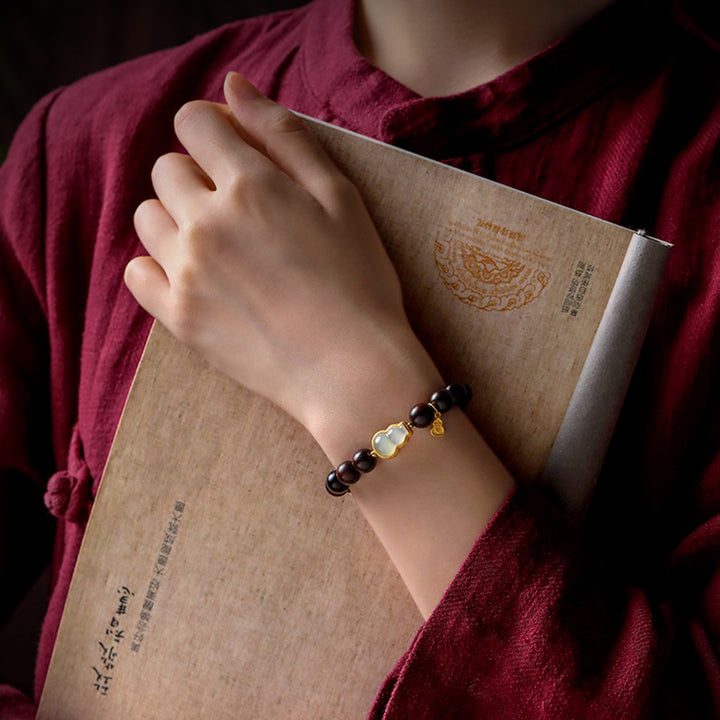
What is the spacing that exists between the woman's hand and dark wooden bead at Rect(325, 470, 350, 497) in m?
0.03

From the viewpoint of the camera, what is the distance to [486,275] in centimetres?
42

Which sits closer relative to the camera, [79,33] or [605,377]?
[605,377]

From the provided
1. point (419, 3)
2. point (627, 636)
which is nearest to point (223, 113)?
point (419, 3)

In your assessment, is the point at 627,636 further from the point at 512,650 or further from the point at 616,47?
the point at 616,47

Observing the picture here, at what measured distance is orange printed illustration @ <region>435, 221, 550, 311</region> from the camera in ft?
1.38

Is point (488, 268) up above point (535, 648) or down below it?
above

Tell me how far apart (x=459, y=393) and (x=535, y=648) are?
0.15 meters

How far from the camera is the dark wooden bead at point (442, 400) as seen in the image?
1.30 feet

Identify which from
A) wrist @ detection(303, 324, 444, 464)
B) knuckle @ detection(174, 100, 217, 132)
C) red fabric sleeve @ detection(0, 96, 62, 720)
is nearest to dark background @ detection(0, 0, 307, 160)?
red fabric sleeve @ detection(0, 96, 62, 720)

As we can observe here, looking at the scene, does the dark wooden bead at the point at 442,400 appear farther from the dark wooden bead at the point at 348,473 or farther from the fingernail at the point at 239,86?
the fingernail at the point at 239,86

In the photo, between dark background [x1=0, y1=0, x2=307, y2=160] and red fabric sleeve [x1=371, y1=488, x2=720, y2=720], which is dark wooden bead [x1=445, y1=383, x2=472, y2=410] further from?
dark background [x1=0, y1=0, x2=307, y2=160]

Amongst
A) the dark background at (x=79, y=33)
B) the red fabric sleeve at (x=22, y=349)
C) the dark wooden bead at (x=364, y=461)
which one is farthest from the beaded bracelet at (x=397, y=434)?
the dark background at (x=79, y=33)

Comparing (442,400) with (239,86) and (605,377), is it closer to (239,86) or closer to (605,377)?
(605,377)

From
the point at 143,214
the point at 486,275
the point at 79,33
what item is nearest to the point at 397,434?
the point at 486,275
